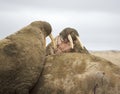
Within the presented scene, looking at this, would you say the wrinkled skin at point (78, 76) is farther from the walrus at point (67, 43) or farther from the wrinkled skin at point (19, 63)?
the walrus at point (67, 43)

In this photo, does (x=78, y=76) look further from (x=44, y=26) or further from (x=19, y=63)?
(x=44, y=26)

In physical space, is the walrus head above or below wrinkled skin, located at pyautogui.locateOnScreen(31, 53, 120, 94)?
above

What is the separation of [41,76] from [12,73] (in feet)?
2.90

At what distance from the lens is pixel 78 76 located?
8578 mm

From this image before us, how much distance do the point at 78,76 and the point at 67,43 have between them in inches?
86.5

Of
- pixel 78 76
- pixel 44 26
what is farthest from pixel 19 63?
pixel 44 26

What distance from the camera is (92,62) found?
29.0 ft

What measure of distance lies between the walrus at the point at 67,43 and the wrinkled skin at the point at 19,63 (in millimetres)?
1626

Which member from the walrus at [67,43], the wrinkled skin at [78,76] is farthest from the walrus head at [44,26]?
the wrinkled skin at [78,76]

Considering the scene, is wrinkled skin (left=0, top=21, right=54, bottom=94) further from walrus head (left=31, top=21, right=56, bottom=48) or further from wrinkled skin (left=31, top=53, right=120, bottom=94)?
walrus head (left=31, top=21, right=56, bottom=48)

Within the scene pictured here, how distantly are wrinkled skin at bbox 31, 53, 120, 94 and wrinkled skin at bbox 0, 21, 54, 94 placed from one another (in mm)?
262

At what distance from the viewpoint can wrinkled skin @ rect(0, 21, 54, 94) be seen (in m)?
8.09

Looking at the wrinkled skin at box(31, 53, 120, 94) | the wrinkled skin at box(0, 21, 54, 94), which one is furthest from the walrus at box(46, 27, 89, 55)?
the wrinkled skin at box(0, 21, 54, 94)

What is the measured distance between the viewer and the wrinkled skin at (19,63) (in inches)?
318
